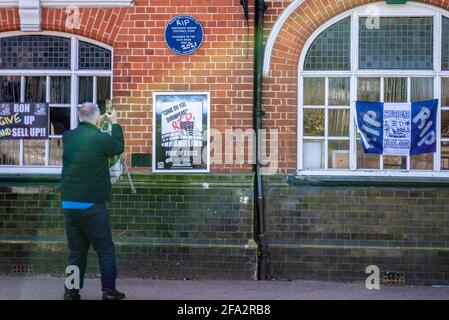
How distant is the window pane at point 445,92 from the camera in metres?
9.03

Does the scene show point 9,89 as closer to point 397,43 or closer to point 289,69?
point 289,69

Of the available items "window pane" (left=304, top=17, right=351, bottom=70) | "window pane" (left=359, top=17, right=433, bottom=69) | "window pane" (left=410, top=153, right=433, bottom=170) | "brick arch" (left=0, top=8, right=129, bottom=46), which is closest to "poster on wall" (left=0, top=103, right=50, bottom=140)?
"brick arch" (left=0, top=8, right=129, bottom=46)

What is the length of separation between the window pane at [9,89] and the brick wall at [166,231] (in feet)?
4.11

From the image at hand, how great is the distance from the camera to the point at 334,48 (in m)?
9.11

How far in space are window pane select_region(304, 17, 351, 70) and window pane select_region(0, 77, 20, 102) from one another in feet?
12.9

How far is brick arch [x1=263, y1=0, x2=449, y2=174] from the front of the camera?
902cm

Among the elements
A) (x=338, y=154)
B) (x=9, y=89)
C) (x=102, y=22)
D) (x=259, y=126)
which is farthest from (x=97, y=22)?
(x=338, y=154)

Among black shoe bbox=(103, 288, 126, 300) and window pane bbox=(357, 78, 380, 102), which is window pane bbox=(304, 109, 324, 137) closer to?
window pane bbox=(357, 78, 380, 102)

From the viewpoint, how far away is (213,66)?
9.06 m

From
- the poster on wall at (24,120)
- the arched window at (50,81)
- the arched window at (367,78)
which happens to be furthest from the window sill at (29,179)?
the arched window at (367,78)

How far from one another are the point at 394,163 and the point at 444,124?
0.81m

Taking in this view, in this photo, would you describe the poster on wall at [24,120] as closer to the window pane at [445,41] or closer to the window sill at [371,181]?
the window sill at [371,181]
